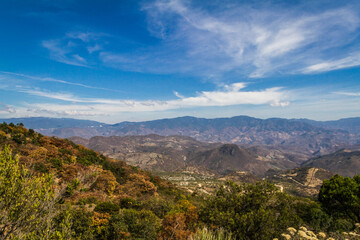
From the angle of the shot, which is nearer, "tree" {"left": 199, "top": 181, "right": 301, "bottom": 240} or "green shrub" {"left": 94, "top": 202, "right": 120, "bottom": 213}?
"tree" {"left": 199, "top": 181, "right": 301, "bottom": 240}

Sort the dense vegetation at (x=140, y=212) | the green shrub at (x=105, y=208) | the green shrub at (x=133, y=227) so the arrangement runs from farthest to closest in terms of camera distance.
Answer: the green shrub at (x=105, y=208) < the green shrub at (x=133, y=227) < the dense vegetation at (x=140, y=212)

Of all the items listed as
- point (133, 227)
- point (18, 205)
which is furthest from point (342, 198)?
point (18, 205)

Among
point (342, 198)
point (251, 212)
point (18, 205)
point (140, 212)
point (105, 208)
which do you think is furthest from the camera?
point (342, 198)

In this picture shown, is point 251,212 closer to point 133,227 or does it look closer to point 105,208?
point 133,227

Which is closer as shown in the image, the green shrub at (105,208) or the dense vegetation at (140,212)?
the dense vegetation at (140,212)

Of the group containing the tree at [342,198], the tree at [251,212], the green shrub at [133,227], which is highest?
the tree at [251,212]

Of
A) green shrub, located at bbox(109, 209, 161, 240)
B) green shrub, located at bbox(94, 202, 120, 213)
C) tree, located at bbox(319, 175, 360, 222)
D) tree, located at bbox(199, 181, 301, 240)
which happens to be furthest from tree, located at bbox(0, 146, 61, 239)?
tree, located at bbox(319, 175, 360, 222)

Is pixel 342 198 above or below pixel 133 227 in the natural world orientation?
below

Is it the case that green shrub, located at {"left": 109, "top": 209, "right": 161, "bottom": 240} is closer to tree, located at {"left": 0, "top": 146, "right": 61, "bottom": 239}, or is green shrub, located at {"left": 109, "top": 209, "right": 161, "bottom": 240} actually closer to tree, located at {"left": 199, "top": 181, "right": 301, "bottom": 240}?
tree, located at {"left": 199, "top": 181, "right": 301, "bottom": 240}

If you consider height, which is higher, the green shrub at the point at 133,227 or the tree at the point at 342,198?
the green shrub at the point at 133,227

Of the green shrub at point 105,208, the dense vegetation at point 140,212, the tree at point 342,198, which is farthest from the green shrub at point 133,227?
the tree at point 342,198

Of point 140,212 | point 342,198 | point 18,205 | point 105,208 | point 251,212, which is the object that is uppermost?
point 18,205

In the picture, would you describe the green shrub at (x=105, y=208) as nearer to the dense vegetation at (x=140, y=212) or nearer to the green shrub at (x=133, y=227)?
the dense vegetation at (x=140, y=212)

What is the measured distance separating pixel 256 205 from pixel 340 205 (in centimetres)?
2641
